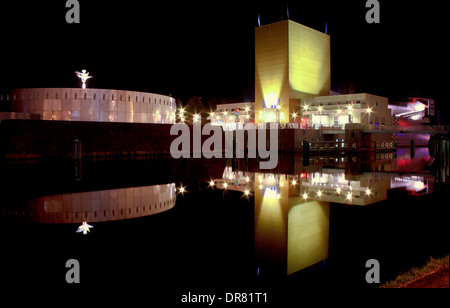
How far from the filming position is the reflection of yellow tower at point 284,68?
43.9 metres

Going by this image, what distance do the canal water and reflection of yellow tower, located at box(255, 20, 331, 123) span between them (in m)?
34.5

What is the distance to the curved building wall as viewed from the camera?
30.8 meters

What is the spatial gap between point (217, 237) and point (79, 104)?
28.6 metres

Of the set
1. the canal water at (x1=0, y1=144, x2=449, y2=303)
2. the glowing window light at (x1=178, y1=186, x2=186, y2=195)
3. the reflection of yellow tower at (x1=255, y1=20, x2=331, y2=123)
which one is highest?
the reflection of yellow tower at (x1=255, y1=20, x2=331, y2=123)

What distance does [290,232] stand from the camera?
6.06 metres

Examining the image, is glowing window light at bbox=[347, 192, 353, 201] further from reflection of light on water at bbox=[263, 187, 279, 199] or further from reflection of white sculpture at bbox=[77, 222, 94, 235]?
reflection of white sculpture at bbox=[77, 222, 94, 235]

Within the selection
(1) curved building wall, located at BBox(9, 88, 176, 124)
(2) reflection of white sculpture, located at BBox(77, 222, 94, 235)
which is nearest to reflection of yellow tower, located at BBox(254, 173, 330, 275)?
(2) reflection of white sculpture, located at BBox(77, 222, 94, 235)

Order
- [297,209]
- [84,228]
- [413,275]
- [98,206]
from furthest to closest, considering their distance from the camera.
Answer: [98,206] → [297,209] → [84,228] → [413,275]

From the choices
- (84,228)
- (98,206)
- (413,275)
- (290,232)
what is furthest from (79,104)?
(413,275)

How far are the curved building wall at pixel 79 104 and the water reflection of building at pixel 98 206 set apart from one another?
23.0 m

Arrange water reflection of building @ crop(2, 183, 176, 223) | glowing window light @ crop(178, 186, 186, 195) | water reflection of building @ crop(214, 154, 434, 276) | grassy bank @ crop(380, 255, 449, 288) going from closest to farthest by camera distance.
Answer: grassy bank @ crop(380, 255, 449, 288), water reflection of building @ crop(214, 154, 434, 276), water reflection of building @ crop(2, 183, 176, 223), glowing window light @ crop(178, 186, 186, 195)

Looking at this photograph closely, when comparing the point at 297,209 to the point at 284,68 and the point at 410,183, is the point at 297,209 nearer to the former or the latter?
the point at 410,183

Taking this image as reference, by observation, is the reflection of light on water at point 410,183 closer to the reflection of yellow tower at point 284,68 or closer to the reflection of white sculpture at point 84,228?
the reflection of white sculpture at point 84,228

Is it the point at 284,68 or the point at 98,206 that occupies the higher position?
the point at 284,68
